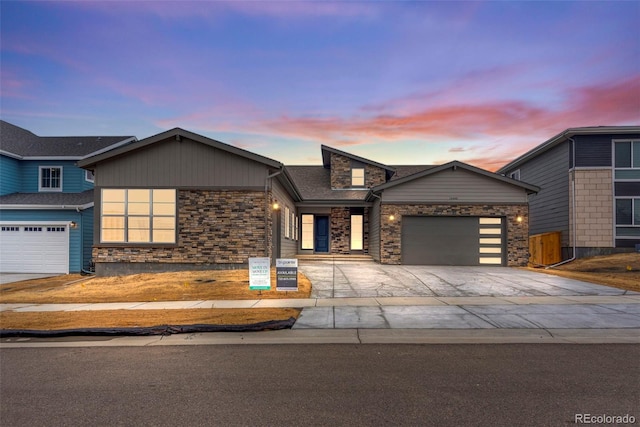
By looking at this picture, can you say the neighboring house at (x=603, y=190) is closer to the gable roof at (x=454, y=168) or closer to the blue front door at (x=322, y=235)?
the gable roof at (x=454, y=168)

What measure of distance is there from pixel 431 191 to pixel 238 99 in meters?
12.2

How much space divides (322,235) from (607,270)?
15408 mm

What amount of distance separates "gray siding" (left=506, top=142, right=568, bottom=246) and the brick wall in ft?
2.76

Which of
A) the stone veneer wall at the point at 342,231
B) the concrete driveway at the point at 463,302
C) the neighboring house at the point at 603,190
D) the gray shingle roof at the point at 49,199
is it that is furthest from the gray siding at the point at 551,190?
the gray shingle roof at the point at 49,199

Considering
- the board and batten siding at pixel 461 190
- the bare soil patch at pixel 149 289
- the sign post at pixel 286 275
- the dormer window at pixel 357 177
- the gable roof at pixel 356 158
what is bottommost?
the bare soil patch at pixel 149 289

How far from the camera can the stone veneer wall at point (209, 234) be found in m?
16.4

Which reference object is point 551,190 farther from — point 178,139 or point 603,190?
point 178,139

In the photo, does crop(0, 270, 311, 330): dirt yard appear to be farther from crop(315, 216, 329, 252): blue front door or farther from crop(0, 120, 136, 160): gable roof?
crop(315, 216, 329, 252): blue front door

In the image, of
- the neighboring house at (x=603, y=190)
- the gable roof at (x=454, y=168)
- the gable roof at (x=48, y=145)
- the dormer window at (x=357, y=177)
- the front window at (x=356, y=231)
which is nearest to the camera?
the gable roof at (x=454, y=168)

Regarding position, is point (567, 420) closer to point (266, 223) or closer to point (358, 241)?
point (266, 223)

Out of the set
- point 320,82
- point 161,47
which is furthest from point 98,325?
point 320,82

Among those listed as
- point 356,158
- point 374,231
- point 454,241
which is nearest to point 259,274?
point 374,231

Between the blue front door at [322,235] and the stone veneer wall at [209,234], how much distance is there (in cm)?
966

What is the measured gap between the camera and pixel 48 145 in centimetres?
2428
